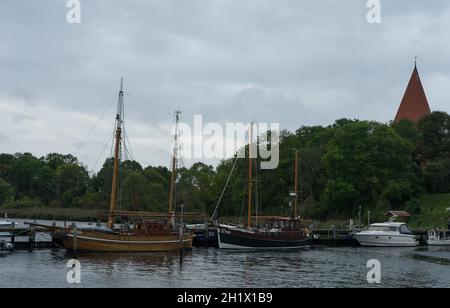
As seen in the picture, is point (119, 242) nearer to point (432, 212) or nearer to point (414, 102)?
point (432, 212)

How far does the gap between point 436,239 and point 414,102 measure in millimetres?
67289

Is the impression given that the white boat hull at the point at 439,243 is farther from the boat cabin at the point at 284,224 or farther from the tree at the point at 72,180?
the tree at the point at 72,180

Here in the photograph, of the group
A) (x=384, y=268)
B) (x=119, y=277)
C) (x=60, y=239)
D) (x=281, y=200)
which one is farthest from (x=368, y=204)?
(x=119, y=277)

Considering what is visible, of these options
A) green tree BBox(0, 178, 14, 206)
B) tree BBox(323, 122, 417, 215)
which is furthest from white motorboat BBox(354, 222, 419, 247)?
green tree BBox(0, 178, 14, 206)

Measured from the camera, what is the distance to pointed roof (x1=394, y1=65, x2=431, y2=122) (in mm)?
140850

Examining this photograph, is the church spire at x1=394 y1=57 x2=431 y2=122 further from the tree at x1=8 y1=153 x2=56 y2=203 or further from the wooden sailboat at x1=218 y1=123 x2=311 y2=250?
the tree at x1=8 y1=153 x2=56 y2=203

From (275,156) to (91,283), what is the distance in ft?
258

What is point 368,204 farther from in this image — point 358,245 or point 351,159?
point 358,245

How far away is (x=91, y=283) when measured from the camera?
3884cm

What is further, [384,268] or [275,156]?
[275,156]

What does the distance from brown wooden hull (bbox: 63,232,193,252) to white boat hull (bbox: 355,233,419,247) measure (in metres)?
25.8

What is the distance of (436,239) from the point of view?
266 ft

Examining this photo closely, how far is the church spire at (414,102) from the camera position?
462 feet

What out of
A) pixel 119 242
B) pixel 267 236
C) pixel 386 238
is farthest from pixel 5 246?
pixel 386 238
